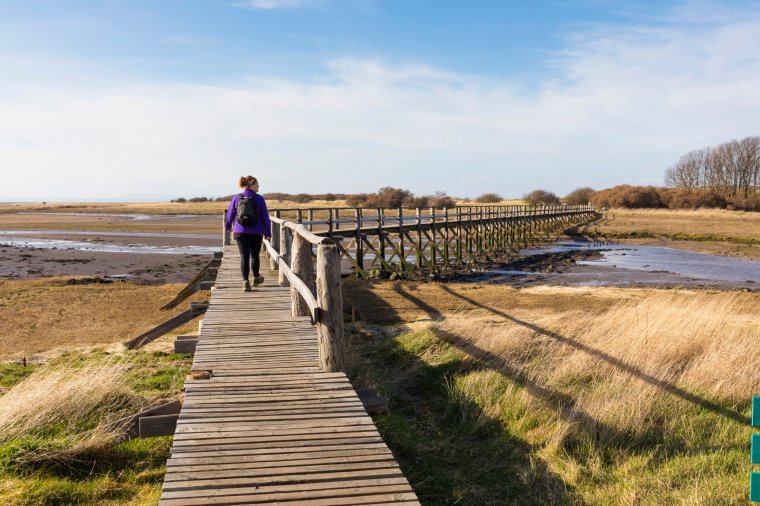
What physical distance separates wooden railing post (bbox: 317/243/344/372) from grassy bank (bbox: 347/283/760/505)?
4.63ft

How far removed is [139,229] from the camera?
164ft

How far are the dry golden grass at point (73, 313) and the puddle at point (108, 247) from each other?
1153 cm

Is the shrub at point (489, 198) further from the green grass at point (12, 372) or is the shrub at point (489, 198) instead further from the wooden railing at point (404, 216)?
the green grass at point (12, 372)

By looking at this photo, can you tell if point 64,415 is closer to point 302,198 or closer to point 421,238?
point 421,238

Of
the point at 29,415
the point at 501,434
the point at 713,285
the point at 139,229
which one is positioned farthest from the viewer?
the point at 139,229

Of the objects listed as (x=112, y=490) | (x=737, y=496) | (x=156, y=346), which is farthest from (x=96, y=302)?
(x=737, y=496)

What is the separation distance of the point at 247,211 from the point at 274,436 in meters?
5.43

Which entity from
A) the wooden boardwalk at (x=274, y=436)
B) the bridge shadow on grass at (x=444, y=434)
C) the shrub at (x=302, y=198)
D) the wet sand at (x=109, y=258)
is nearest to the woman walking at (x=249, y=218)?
the bridge shadow on grass at (x=444, y=434)

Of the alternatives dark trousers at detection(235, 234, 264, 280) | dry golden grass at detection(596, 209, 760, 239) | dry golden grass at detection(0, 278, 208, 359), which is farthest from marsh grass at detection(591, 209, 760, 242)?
dark trousers at detection(235, 234, 264, 280)

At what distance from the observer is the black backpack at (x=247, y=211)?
924cm

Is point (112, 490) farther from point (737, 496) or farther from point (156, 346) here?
point (156, 346)

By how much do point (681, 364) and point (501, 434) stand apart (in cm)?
282

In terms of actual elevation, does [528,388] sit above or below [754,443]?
below

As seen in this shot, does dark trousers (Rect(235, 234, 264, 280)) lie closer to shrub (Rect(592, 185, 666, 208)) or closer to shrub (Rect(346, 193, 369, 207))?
shrub (Rect(346, 193, 369, 207))
